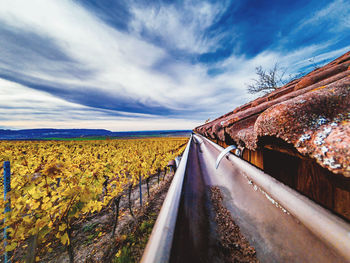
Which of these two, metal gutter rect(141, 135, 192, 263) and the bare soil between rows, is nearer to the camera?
metal gutter rect(141, 135, 192, 263)

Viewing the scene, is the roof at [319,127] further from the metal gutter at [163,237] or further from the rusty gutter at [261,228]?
the metal gutter at [163,237]

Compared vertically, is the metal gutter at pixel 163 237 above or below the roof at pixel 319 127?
below

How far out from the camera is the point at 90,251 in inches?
194

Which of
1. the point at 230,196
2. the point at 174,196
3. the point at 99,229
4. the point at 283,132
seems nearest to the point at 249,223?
the point at 230,196

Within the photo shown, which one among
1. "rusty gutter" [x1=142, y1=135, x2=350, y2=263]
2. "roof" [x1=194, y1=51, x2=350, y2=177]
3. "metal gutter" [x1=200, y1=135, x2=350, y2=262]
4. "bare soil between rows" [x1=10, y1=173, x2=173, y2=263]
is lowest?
"bare soil between rows" [x1=10, y1=173, x2=173, y2=263]

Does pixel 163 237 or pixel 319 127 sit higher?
pixel 319 127

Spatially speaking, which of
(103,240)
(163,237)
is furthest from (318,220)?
(103,240)

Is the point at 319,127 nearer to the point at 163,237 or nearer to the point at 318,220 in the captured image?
the point at 318,220

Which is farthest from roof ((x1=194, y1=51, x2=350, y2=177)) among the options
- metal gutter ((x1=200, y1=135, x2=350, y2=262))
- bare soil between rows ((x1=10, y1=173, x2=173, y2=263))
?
bare soil between rows ((x1=10, y1=173, x2=173, y2=263))

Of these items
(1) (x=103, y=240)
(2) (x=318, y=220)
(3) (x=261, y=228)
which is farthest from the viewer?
(1) (x=103, y=240)

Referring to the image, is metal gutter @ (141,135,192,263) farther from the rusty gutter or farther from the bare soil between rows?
the bare soil between rows

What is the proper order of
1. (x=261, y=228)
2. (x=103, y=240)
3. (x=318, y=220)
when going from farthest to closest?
(x=103, y=240) → (x=261, y=228) → (x=318, y=220)

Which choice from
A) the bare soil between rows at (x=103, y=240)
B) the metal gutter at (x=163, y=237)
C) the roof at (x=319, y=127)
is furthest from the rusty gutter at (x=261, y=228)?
the bare soil between rows at (x=103, y=240)

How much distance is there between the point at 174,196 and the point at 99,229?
760cm
